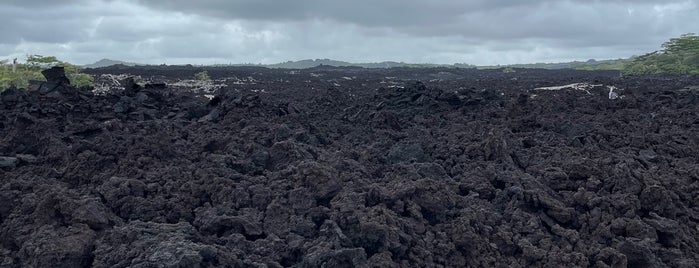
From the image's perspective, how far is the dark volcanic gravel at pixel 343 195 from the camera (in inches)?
226

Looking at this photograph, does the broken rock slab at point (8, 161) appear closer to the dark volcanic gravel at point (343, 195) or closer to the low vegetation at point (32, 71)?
the dark volcanic gravel at point (343, 195)

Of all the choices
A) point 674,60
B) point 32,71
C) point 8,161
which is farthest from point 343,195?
point 674,60

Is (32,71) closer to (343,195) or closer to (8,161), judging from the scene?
(8,161)

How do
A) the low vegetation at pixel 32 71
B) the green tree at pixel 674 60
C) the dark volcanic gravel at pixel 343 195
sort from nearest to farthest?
the dark volcanic gravel at pixel 343 195, the low vegetation at pixel 32 71, the green tree at pixel 674 60

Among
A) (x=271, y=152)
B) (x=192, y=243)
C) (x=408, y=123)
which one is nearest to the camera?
(x=192, y=243)

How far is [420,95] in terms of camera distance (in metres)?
15.9

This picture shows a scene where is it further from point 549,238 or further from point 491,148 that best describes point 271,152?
point 549,238

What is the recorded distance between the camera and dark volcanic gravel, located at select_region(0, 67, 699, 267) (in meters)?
5.74

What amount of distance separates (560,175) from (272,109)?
281 inches

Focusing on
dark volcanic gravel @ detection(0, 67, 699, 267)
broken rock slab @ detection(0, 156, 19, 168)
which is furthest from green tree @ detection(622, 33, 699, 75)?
broken rock slab @ detection(0, 156, 19, 168)

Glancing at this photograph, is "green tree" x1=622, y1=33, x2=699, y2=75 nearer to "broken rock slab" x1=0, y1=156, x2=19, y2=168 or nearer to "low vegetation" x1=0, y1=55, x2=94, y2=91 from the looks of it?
"low vegetation" x1=0, y1=55, x2=94, y2=91

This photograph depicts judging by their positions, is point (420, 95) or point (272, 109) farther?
point (420, 95)

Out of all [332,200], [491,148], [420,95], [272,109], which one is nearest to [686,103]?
[420,95]

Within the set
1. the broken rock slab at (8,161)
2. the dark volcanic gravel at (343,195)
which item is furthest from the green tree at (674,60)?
the broken rock slab at (8,161)
